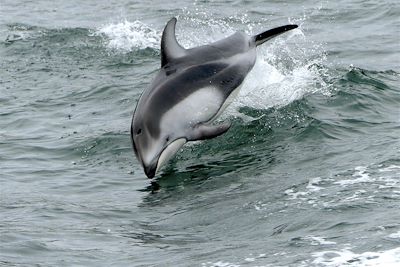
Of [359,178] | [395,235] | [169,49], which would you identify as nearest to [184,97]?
[169,49]

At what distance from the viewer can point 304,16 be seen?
21.8 m

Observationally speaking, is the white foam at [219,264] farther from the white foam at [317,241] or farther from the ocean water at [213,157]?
the white foam at [317,241]

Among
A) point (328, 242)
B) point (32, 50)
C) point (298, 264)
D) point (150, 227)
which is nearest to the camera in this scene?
point (298, 264)

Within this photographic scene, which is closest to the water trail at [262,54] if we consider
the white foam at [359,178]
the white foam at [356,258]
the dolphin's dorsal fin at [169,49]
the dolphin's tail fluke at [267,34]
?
the dolphin's tail fluke at [267,34]

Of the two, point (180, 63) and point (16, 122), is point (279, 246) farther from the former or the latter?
point (16, 122)

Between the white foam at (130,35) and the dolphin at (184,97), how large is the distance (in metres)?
6.53

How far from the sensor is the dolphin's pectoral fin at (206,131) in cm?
1128

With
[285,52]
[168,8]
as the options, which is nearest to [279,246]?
[285,52]

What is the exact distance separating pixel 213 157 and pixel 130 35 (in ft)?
26.9

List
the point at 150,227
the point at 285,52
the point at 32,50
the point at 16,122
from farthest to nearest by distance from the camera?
the point at 32,50 < the point at 285,52 < the point at 16,122 < the point at 150,227

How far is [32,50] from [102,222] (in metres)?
10.3

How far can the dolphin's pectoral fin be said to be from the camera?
1128 centimetres

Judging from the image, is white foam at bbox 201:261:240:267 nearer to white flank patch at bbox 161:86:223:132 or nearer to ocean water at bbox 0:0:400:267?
ocean water at bbox 0:0:400:267

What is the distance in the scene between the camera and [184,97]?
1139cm
